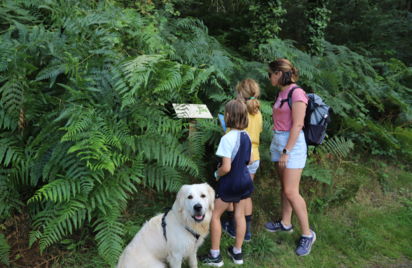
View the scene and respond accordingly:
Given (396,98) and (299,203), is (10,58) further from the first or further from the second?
(396,98)

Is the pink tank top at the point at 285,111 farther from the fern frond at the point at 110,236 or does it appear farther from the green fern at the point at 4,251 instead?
the green fern at the point at 4,251

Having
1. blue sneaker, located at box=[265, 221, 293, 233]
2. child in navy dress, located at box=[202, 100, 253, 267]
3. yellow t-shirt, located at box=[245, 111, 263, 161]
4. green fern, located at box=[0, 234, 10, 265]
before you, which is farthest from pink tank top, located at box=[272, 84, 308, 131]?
green fern, located at box=[0, 234, 10, 265]

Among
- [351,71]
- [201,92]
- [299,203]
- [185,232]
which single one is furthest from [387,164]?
[185,232]

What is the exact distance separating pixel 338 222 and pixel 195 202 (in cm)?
268

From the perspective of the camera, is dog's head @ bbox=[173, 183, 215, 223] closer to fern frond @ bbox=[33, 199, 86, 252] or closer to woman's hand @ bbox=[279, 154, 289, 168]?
woman's hand @ bbox=[279, 154, 289, 168]

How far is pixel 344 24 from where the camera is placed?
1077 cm

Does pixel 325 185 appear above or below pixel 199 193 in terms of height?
below

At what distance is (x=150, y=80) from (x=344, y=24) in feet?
30.6

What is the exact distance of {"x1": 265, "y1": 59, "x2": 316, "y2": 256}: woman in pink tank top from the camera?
3467 mm

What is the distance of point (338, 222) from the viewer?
4617 millimetres

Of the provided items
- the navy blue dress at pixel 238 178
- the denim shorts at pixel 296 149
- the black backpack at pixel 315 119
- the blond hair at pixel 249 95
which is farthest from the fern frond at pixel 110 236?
the black backpack at pixel 315 119

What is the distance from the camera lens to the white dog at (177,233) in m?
2.98

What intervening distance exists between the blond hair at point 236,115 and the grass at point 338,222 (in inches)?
63.0

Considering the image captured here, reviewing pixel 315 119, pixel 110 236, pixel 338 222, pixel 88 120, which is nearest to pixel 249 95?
pixel 315 119
